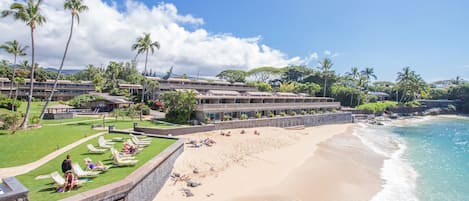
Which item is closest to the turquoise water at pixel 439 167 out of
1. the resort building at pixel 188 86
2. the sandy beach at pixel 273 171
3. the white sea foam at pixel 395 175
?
the white sea foam at pixel 395 175

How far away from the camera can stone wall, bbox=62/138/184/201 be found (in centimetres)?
959

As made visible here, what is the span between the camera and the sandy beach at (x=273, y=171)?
15.3m

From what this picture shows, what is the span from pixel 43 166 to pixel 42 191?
506cm

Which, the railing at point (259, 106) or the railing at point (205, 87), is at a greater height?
the railing at point (205, 87)

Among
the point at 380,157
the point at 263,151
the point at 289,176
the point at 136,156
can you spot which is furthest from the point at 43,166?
the point at 380,157

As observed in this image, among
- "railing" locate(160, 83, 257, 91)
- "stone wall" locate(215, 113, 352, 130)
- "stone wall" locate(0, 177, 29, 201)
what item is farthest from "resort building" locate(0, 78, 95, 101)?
"stone wall" locate(0, 177, 29, 201)

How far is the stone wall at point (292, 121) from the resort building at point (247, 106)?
1.60 meters

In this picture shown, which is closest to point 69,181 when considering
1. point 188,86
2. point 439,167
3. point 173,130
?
point 173,130

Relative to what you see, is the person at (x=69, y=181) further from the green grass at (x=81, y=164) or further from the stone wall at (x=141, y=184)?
the stone wall at (x=141, y=184)

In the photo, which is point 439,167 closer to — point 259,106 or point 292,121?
point 292,121

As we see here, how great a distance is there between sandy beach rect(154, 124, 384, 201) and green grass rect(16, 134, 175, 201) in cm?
226

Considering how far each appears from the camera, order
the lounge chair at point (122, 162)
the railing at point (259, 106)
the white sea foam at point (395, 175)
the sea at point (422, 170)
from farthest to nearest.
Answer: the railing at point (259, 106) < the sea at point (422, 170) < the white sea foam at point (395, 175) < the lounge chair at point (122, 162)

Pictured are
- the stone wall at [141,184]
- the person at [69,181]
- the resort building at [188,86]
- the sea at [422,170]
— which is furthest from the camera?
the resort building at [188,86]

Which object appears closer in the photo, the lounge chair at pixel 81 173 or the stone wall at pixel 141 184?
the stone wall at pixel 141 184
